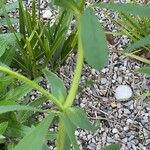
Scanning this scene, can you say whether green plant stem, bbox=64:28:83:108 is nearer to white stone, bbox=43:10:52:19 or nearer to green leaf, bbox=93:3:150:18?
green leaf, bbox=93:3:150:18

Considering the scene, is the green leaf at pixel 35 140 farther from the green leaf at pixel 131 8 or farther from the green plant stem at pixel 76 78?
the green leaf at pixel 131 8

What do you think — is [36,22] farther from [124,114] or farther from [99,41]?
[99,41]

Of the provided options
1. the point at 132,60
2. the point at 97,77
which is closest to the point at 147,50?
the point at 132,60

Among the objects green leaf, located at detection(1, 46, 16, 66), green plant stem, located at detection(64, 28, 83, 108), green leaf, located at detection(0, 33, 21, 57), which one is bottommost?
green plant stem, located at detection(64, 28, 83, 108)

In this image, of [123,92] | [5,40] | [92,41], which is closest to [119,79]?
[123,92]

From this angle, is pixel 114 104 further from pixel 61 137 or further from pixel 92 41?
pixel 92 41

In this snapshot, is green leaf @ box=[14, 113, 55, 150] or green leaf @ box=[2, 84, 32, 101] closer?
green leaf @ box=[14, 113, 55, 150]

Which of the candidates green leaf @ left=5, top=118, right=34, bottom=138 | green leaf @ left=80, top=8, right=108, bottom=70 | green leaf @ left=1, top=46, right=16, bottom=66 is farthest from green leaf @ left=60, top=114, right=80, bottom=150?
green leaf @ left=1, top=46, right=16, bottom=66
